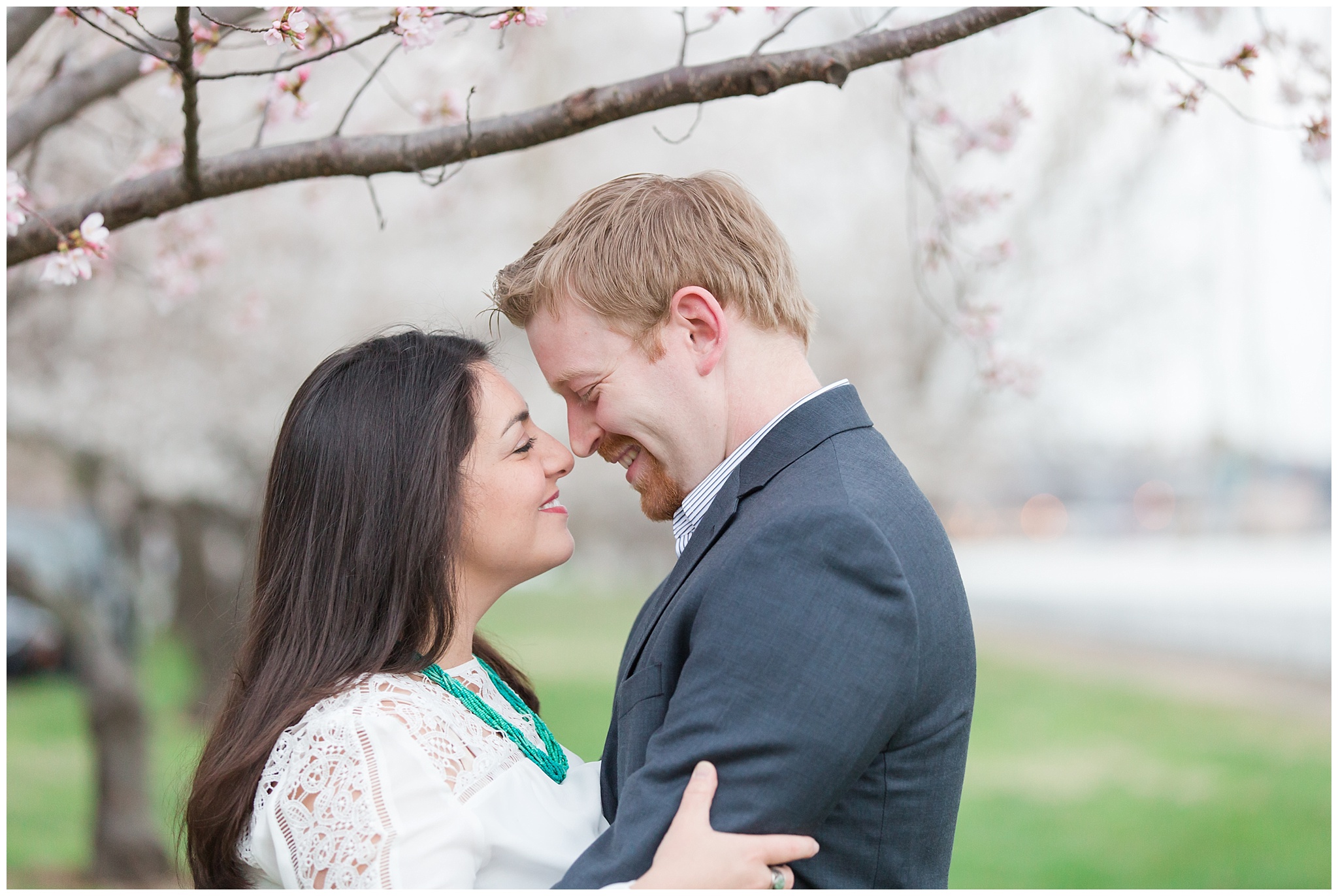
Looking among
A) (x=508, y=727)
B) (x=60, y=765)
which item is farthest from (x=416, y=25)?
(x=60, y=765)

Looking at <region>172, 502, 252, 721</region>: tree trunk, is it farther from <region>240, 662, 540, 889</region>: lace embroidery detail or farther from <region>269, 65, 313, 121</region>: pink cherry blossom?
<region>240, 662, 540, 889</region>: lace embroidery detail

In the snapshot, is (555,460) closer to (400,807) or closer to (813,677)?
(400,807)

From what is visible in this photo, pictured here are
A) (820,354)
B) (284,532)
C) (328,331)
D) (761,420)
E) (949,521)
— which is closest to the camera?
(761,420)

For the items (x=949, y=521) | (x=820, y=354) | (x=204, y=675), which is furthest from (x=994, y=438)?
(x=204, y=675)

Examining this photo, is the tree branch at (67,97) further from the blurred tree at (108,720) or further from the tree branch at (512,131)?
the blurred tree at (108,720)

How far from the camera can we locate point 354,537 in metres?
2.08

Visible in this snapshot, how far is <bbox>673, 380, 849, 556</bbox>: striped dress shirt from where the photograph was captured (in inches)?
76.3

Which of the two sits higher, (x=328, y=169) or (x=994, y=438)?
(x=328, y=169)

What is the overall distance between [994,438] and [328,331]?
7229 mm

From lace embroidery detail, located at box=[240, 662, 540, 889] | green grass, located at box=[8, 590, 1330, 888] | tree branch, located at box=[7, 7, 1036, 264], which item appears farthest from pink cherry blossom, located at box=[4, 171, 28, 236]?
green grass, located at box=[8, 590, 1330, 888]

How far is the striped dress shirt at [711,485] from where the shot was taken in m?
1.94

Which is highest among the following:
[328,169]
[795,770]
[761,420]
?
[328,169]

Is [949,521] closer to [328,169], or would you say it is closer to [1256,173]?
[1256,173]

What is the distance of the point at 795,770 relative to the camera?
5.12ft
